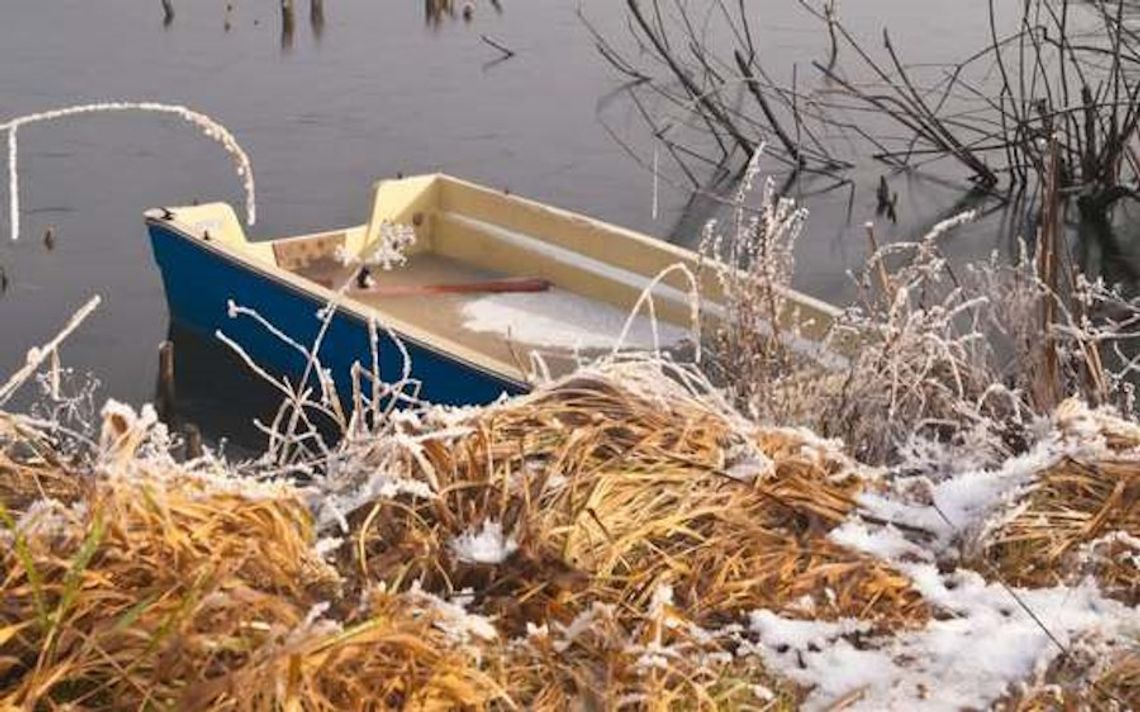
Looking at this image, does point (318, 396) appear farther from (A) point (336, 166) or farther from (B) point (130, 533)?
(B) point (130, 533)

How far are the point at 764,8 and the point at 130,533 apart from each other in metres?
20.5

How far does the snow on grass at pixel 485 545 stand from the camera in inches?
94.0

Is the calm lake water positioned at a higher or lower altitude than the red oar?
lower

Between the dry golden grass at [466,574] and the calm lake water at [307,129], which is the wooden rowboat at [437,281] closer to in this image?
the calm lake water at [307,129]

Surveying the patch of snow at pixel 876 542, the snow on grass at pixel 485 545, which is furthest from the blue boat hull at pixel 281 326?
the snow on grass at pixel 485 545

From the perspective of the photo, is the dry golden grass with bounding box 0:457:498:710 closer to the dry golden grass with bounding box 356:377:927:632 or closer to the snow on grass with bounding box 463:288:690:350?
the dry golden grass with bounding box 356:377:927:632

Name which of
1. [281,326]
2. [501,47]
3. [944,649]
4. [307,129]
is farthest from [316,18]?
[944,649]

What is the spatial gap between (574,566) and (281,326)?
678cm

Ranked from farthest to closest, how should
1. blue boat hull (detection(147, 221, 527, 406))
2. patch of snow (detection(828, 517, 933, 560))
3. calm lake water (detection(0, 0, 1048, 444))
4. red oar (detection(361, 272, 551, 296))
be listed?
calm lake water (detection(0, 0, 1048, 444))
red oar (detection(361, 272, 551, 296))
blue boat hull (detection(147, 221, 527, 406))
patch of snow (detection(828, 517, 933, 560))

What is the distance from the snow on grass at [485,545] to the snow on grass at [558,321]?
6241mm

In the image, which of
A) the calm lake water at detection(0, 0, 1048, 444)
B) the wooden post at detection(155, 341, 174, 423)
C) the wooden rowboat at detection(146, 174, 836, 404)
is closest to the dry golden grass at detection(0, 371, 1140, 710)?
the wooden rowboat at detection(146, 174, 836, 404)

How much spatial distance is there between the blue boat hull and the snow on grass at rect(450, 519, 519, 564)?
478 cm

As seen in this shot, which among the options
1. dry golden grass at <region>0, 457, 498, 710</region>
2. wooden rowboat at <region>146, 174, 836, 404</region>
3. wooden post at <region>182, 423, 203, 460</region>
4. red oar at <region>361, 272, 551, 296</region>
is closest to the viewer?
dry golden grass at <region>0, 457, 498, 710</region>

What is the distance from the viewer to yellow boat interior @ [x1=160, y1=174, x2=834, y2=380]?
30.0 ft
